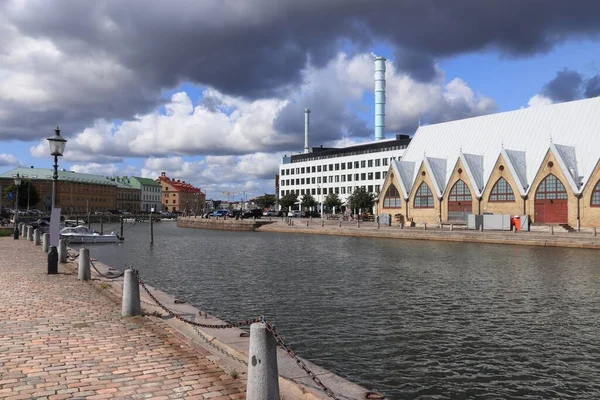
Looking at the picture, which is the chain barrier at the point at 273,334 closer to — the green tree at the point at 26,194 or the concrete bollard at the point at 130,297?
the concrete bollard at the point at 130,297

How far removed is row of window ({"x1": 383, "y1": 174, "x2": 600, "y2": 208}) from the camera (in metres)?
Result: 64.9

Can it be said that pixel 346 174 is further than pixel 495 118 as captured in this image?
Yes

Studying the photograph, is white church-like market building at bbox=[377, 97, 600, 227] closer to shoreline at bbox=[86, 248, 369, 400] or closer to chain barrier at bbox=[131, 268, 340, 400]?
shoreline at bbox=[86, 248, 369, 400]

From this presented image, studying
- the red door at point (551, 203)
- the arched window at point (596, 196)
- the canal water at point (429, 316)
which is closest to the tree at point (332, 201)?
the red door at point (551, 203)

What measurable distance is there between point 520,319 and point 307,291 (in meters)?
8.81

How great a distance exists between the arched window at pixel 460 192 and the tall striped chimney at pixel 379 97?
6360 cm

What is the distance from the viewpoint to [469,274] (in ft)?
90.1

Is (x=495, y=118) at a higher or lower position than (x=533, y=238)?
higher

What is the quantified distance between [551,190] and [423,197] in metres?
21.1

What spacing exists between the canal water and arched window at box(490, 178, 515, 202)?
3885cm

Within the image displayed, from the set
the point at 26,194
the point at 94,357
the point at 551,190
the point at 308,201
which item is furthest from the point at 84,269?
the point at 26,194

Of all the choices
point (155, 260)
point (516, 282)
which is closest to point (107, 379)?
point (516, 282)

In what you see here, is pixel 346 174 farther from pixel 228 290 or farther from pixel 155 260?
pixel 228 290

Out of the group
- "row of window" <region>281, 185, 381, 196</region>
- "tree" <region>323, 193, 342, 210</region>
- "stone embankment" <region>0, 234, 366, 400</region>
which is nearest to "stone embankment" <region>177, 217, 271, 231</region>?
"tree" <region>323, 193, 342, 210</region>
